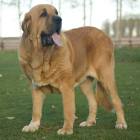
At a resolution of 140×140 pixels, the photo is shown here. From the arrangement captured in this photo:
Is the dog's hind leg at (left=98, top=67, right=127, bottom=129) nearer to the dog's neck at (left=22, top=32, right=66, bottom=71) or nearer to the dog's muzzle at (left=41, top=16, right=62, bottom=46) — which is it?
the dog's neck at (left=22, top=32, right=66, bottom=71)

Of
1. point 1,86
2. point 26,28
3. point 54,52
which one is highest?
point 26,28

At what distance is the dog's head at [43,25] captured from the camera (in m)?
3.96

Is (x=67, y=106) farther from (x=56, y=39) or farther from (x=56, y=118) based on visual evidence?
(x=56, y=118)

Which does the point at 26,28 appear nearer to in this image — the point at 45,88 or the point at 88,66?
the point at 45,88

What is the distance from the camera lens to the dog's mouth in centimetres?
402

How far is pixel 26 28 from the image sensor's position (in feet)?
13.4

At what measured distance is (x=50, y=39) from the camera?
159 inches

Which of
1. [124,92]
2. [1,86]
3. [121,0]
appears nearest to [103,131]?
Answer: [124,92]

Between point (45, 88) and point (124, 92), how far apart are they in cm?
398

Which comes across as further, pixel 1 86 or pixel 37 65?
pixel 1 86

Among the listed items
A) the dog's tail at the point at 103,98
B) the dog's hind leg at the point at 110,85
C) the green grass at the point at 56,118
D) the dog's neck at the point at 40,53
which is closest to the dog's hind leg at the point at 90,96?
the dog's tail at the point at 103,98

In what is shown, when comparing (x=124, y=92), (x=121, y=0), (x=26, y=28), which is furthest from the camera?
(x=121, y=0)

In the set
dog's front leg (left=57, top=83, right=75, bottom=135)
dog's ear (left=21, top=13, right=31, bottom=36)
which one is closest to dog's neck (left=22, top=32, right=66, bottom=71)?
dog's ear (left=21, top=13, right=31, bottom=36)

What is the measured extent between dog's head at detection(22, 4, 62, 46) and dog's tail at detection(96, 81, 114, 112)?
56.6 inches
